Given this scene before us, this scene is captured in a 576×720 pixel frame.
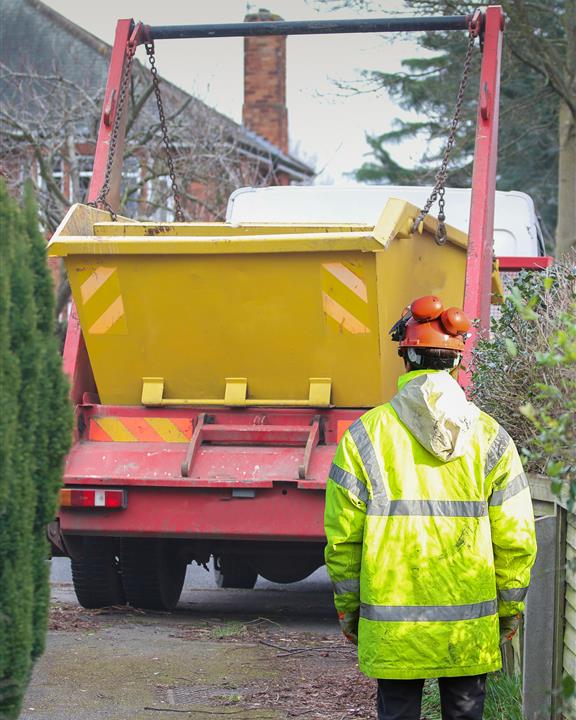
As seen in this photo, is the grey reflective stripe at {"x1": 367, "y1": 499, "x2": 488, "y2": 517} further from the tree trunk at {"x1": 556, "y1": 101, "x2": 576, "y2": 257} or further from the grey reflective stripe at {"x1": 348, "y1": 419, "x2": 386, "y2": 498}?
the tree trunk at {"x1": 556, "y1": 101, "x2": 576, "y2": 257}

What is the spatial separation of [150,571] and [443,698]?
11.5 ft

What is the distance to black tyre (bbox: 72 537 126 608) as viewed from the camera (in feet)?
22.0

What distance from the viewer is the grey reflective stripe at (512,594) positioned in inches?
135

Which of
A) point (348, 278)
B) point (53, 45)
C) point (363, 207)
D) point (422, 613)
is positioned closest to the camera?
point (422, 613)

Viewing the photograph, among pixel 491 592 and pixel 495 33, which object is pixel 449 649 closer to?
pixel 491 592

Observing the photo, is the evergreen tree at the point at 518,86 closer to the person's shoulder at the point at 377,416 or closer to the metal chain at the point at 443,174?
the metal chain at the point at 443,174

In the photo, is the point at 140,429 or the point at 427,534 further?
the point at 140,429

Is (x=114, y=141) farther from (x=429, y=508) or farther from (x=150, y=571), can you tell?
(x=429, y=508)

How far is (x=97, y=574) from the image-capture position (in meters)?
6.79

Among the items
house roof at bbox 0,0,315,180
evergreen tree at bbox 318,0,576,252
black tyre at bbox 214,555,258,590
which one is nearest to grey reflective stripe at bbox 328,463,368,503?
black tyre at bbox 214,555,258,590

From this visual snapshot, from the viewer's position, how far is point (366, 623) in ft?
11.1

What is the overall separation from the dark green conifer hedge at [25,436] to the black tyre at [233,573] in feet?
13.3

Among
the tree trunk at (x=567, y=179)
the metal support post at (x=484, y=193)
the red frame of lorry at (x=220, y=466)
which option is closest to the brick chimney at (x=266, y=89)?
the tree trunk at (x=567, y=179)

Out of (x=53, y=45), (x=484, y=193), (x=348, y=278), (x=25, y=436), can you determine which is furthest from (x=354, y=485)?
(x=53, y=45)
